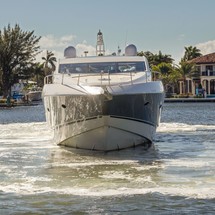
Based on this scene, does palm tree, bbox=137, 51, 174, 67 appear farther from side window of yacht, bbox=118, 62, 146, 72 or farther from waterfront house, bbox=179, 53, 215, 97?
side window of yacht, bbox=118, 62, 146, 72

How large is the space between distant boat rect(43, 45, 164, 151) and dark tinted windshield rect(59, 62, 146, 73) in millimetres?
191

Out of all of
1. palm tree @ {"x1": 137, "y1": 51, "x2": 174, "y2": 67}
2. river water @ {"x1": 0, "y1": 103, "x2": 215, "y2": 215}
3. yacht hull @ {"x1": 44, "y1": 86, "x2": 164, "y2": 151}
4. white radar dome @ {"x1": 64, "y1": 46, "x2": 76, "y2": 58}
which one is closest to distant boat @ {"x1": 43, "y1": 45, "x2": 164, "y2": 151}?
yacht hull @ {"x1": 44, "y1": 86, "x2": 164, "y2": 151}

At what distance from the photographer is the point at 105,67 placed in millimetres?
22203

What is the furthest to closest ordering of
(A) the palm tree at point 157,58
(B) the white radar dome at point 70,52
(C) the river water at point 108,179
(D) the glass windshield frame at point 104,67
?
(A) the palm tree at point 157,58
(B) the white radar dome at point 70,52
(D) the glass windshield frame at point 104,67
(C) the river water at point 108,179

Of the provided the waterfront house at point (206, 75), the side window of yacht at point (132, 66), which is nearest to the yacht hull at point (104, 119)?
the side window of yacht at point (132, 66)

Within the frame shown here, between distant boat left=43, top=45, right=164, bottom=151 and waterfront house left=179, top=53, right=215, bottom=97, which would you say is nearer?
distant boat left=43, top=45, right=164, bottom=151

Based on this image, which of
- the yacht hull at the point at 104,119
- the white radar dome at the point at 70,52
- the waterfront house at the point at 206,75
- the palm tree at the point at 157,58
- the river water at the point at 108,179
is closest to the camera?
the river water at the point at 108,179

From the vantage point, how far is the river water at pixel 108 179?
11.2 meters

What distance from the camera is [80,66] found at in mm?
22422

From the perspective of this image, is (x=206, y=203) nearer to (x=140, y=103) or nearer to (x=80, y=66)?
(x=140, y=103)

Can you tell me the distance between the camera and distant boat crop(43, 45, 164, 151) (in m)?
18.4

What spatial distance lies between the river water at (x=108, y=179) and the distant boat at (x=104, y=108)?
0.45m

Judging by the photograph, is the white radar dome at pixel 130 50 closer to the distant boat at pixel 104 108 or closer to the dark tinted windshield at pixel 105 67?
the dark tinted windshield at pixel 105 67

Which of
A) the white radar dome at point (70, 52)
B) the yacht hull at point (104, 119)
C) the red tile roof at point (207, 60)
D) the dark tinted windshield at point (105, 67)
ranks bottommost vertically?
the yacht hull at point (104, 119)
